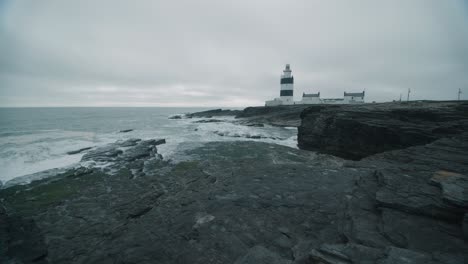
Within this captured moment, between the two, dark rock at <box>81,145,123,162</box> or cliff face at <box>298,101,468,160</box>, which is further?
dark rock at <box>81,145,123,162</box>

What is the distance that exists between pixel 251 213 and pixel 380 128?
53.0 ft

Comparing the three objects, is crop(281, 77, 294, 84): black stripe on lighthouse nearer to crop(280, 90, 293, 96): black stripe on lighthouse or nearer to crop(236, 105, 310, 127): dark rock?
crop(280, 90, 293, 96): black stripe on lighthouse

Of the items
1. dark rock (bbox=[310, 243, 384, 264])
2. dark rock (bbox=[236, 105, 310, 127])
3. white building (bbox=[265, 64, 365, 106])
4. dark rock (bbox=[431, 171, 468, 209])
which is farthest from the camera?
white building (bbox=[265, 64, 365, 106])

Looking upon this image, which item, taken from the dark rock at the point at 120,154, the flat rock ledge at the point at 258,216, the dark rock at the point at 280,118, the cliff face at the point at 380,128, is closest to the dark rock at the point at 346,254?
the flat rock ledge at the point at 258,216

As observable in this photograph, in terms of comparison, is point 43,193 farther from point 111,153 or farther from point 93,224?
point 111,153

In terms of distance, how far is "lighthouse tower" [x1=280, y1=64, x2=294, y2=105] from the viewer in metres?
65.4

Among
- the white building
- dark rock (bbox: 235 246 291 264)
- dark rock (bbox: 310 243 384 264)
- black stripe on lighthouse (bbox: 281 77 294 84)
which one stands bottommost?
dark rock (bbox: 235 246 291 264)

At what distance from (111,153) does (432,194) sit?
824 inches

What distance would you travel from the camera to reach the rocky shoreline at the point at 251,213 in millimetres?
4777

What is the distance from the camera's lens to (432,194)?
588 cm

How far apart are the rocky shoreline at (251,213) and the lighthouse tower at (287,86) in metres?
51.7

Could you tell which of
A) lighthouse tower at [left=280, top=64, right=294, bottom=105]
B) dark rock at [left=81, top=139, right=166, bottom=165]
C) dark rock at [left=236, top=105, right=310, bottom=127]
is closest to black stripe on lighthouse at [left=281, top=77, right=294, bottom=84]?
lighthouse tower at [left=280, top=64, right=294, bottom=105]

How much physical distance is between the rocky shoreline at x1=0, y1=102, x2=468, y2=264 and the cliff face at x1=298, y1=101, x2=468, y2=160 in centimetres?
93

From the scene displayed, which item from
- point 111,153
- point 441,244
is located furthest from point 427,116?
point 111,153
